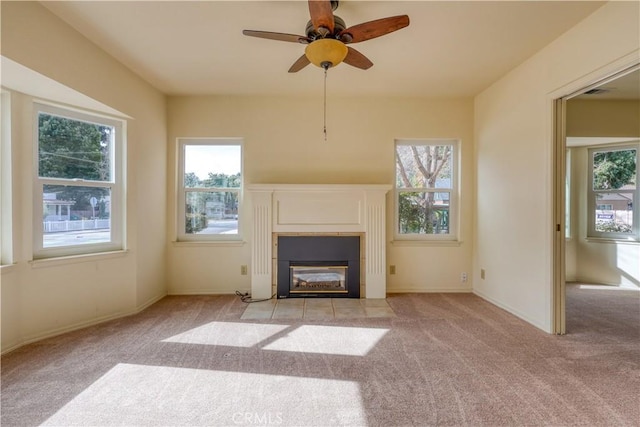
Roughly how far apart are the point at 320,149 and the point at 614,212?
4.60 meters

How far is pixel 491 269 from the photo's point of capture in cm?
345

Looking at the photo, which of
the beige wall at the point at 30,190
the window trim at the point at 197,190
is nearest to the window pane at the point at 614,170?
the window trim at the point at 197,190

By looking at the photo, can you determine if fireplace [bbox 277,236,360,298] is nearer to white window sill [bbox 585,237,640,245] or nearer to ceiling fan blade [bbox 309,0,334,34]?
ceiling fan blade [bbox 309,0,334,34]

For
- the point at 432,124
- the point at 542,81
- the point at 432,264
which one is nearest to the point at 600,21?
the point at 542,81

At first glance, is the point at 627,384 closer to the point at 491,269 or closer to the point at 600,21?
the point at 491,269

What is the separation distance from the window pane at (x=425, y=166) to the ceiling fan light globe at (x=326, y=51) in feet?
7.50

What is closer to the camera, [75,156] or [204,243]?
[75,156]

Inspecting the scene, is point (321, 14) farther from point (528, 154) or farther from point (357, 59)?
point (528, 154)

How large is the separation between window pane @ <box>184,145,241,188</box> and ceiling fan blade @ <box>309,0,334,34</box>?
93.0 inches

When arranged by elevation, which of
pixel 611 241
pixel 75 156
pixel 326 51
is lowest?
pixel 611 241

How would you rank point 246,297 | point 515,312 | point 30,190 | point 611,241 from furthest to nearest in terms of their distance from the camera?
point 611,241, point 246,297, point 515,312, point 30,190

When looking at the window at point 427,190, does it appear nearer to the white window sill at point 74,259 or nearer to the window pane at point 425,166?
the window pane at point 425,166

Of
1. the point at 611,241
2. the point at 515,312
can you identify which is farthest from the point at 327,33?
the point at 611,241

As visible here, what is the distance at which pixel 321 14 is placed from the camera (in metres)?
1.67
